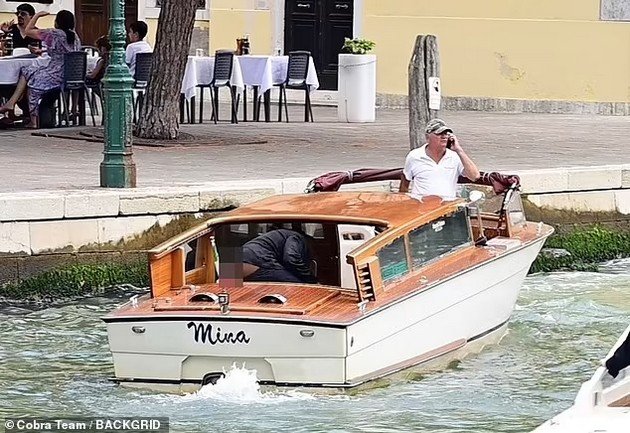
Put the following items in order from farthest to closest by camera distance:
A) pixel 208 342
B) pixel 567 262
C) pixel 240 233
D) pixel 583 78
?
1. pixel 583 78
2. pixel 567 262
3. pixel 240 233
4. pixel 208 342

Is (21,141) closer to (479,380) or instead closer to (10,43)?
(10,43)

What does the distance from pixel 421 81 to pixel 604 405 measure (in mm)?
9399

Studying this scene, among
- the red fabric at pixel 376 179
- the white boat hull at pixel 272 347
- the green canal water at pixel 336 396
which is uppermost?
the red fabric at pixel 376 179

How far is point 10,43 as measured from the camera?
2034 cm

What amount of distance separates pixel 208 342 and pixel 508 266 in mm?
2839

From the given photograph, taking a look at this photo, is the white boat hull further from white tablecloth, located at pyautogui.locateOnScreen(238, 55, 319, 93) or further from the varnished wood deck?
white tablecloth, located at pyautogui.locateOnScreen(238, 55, 319, 93)

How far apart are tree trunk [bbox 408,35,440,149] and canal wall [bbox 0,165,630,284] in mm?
1664

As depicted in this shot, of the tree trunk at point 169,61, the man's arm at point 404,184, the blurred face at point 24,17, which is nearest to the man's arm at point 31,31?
the blurred face at point 24,17

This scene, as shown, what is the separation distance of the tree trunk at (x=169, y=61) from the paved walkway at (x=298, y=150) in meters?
0.50

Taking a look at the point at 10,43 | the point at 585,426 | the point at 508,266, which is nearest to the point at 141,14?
the point at 10,43

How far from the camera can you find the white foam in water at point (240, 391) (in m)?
9.03

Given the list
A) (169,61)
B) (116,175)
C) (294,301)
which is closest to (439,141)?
(294,301)

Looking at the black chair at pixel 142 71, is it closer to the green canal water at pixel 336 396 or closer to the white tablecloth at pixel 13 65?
the white tablecloth at pixel 13 65

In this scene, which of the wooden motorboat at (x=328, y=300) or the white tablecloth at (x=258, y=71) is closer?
the wooden motorboat at (x=328, y=300)
